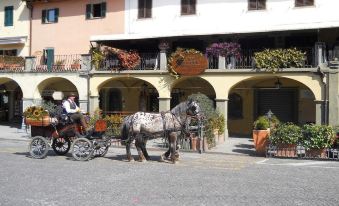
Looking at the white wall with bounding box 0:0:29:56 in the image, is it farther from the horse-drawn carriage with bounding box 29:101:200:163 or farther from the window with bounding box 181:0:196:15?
the horse-drawn carriage with bounding box 29:101:200:163

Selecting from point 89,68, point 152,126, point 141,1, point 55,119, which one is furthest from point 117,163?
point 141,1

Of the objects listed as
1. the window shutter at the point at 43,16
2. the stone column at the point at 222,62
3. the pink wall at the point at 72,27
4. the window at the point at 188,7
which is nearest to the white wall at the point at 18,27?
the pink wall at the point at 72,27

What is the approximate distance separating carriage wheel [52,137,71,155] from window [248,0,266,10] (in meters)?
12.9

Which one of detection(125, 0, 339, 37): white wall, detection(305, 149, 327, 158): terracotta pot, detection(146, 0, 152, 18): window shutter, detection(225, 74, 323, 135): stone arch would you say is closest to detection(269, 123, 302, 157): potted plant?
detection(305, 149, 327, 158): terracotta pot

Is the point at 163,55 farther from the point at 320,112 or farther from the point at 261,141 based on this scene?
the point at 320,112

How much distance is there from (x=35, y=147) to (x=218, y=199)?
8262mm

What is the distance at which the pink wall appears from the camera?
2844 centimetres

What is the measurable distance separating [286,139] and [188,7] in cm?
1166

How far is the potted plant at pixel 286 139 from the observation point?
16.6 metres

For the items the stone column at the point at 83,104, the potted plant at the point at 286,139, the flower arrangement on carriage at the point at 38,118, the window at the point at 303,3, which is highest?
the window at the point at 303,3

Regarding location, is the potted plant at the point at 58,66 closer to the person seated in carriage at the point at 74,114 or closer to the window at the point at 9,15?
the window at the point at 9,15

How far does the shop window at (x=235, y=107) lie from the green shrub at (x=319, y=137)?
10.3 meters

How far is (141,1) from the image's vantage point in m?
27.1

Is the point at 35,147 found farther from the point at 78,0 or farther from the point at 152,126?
the point at 78,0
